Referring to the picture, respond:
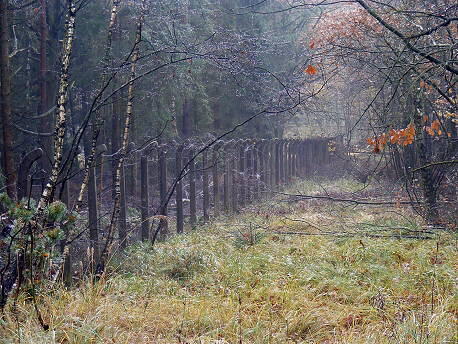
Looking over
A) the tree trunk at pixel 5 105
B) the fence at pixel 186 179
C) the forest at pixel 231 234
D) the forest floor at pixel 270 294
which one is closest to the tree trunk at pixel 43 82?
the forest at pixel 231 234

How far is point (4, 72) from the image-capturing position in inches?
301

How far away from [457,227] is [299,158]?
1367 cm

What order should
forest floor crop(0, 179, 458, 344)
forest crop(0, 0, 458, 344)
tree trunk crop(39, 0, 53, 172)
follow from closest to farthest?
forest floor crop(0, 179, 458, 344) < forest crop(0, 0, 458, 344) < tree trunk crop(39, 0, 53, 172)

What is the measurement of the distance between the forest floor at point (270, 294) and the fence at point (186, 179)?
2.64 ft

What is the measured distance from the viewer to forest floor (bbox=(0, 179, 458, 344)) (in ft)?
13.1

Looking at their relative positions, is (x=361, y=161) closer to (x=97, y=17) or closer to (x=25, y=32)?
(x=97, y=17)

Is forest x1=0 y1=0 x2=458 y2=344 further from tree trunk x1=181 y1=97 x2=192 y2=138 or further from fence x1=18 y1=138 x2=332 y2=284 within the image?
tree trunk x1=181 y1=97 x2=192 y2=138

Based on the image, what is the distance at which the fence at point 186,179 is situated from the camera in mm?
7848

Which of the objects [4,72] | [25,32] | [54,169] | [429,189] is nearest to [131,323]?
[54,169]

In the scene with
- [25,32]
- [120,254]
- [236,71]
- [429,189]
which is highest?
[25,32]

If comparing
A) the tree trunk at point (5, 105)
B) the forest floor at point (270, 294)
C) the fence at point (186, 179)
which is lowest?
the forest floor at point (270, 294)

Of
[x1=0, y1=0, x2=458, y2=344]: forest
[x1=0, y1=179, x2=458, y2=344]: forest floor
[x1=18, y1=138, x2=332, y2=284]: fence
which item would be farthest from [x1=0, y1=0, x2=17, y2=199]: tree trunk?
[x1=0, y1=179, x2=458, y2=344]: forest floor

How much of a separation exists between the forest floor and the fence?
2.64 feet

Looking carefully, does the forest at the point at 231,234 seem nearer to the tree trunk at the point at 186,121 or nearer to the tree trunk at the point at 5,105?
the tree trunk at the point at 5,105
